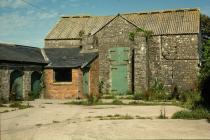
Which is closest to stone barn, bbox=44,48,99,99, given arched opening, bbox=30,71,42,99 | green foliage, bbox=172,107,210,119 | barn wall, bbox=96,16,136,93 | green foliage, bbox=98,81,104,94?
green foliage, bbox=98,81,104,94

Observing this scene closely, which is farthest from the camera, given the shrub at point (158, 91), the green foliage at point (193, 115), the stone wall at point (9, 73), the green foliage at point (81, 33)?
the green foliage at point (81, 33)

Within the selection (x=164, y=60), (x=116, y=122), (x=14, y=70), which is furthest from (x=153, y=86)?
(x=116, y=122)

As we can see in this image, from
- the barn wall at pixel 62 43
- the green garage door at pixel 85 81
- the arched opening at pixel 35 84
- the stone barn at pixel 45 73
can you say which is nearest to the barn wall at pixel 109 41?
the stone barn at pixel 45 73

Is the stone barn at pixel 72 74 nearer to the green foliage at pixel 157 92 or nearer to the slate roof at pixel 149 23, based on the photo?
the slate roof at pixel 149 23

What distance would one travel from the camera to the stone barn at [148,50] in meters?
28.0

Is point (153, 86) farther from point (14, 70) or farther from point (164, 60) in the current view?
point (14, 70)

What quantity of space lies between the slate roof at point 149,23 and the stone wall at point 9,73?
779 centimetres

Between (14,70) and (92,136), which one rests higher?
(14,70)

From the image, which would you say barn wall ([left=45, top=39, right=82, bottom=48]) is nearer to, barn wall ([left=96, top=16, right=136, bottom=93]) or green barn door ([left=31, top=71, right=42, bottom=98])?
barn wall ([left=96, top=16, right=136, bottom=93])

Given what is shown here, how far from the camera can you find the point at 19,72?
25.6 m

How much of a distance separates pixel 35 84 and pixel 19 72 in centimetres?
215

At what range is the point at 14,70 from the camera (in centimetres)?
2500

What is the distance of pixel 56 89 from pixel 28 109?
24.9 ft

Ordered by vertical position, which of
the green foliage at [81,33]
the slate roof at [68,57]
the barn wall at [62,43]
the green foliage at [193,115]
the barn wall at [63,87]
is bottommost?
the green foliage at [193,115]
